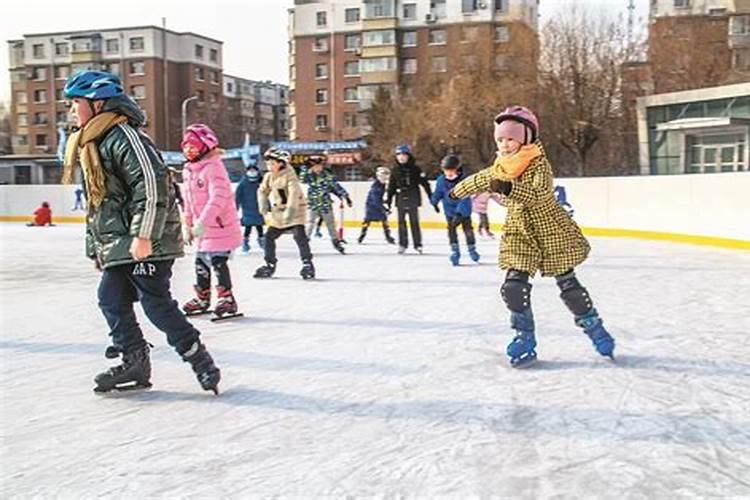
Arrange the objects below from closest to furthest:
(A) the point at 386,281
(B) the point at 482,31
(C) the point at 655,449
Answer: (C) the point at 655,449 → (A) the point at 386,281 → (B) the point at 482,31

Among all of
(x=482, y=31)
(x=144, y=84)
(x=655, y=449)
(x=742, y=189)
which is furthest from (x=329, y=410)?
(x=144, y=84)

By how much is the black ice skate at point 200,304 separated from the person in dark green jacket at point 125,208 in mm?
2150

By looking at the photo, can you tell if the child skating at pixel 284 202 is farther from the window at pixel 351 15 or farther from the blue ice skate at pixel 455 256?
the window at pixel 351 15

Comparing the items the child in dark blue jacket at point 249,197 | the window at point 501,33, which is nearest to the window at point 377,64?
the window at point 501,33

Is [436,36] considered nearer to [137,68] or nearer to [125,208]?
[137,68]

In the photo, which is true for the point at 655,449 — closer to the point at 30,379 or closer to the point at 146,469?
the point at 146,469

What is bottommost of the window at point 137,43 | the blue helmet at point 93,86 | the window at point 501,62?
the blue helmet at point 93,86

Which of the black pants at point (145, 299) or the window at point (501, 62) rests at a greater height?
the window at point (501, 62)

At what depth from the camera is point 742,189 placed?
10.6m

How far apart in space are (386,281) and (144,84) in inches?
1958

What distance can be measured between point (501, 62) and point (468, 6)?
572 inches

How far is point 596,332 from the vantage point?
379 centimetres

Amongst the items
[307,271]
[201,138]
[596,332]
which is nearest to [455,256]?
[307,271]

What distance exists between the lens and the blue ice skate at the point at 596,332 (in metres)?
3.78
